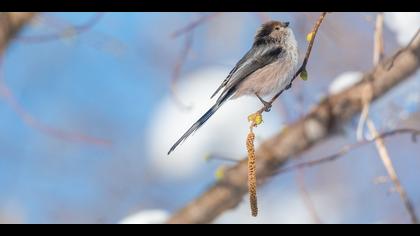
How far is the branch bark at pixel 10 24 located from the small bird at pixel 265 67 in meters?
1.68

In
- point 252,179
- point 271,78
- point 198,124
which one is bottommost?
point 252,179

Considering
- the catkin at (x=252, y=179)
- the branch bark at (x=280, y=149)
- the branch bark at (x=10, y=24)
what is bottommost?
the catkin at (x=252, y=179)

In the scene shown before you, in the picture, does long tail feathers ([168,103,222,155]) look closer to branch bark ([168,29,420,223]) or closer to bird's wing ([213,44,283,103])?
bird's wing ([213,44,283,103])

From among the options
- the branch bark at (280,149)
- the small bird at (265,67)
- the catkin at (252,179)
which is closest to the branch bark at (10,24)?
the branch bark at (280,149)

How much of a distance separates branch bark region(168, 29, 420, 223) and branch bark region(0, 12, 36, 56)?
1.13 meters

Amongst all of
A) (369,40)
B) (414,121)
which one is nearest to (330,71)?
(369,40)

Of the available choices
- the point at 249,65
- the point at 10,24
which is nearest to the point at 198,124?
the point at 249,65

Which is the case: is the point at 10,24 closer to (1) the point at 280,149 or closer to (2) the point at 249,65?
(1) the point at 280,149

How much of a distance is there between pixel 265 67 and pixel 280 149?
114 cm

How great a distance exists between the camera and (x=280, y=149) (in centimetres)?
265

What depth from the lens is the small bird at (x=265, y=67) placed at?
151cm

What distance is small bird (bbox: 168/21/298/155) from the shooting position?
1.51 m

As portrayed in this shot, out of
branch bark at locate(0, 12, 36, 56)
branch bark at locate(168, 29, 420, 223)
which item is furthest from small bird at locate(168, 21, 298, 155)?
branch bark at locate(0, 12, 36, 56)

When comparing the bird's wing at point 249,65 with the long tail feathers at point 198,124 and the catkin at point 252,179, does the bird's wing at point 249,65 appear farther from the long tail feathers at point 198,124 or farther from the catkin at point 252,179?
the catkin at point 252,179
